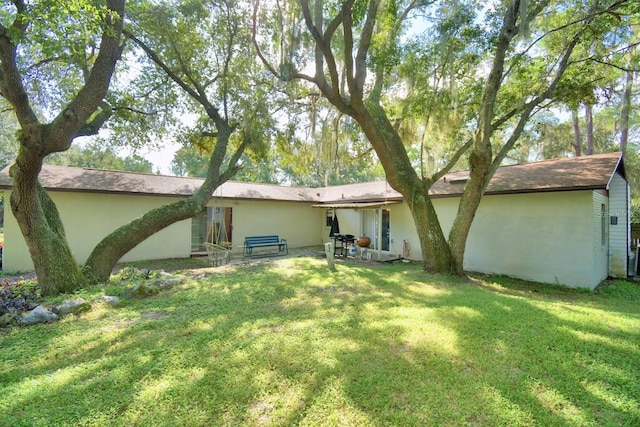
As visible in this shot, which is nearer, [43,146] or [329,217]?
[43,146]

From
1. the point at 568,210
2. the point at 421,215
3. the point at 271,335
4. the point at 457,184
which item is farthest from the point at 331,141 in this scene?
the point at 271,335

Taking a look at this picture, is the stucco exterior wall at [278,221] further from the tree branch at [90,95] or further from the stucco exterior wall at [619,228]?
the stucco exterior wall at [619,228]

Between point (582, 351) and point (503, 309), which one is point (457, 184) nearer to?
point (503, 309)

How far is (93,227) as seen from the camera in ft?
33.8

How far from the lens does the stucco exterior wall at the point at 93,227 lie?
30.1 ft

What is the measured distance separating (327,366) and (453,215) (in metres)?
9.05

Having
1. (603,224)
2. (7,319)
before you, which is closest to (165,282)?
(7,319)

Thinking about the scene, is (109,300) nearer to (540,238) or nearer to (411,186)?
(411,186)

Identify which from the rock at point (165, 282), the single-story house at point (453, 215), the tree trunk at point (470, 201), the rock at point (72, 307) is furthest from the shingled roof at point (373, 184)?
the rock at point (72, 307)

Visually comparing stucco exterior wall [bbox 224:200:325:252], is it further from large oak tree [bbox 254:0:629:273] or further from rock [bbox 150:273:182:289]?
large oak tree [bbox 254:0:629:273]

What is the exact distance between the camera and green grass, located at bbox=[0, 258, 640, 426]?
2270 millimetres

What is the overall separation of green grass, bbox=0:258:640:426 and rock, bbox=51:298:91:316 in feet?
0.69

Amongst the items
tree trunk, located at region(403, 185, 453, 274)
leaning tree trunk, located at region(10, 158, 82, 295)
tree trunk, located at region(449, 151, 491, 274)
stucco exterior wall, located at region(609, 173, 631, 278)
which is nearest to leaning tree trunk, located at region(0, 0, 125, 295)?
leaning tree trunk, located at region(10, 158, 82, 295)

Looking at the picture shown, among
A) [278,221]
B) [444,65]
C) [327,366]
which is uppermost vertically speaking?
[444,65]
